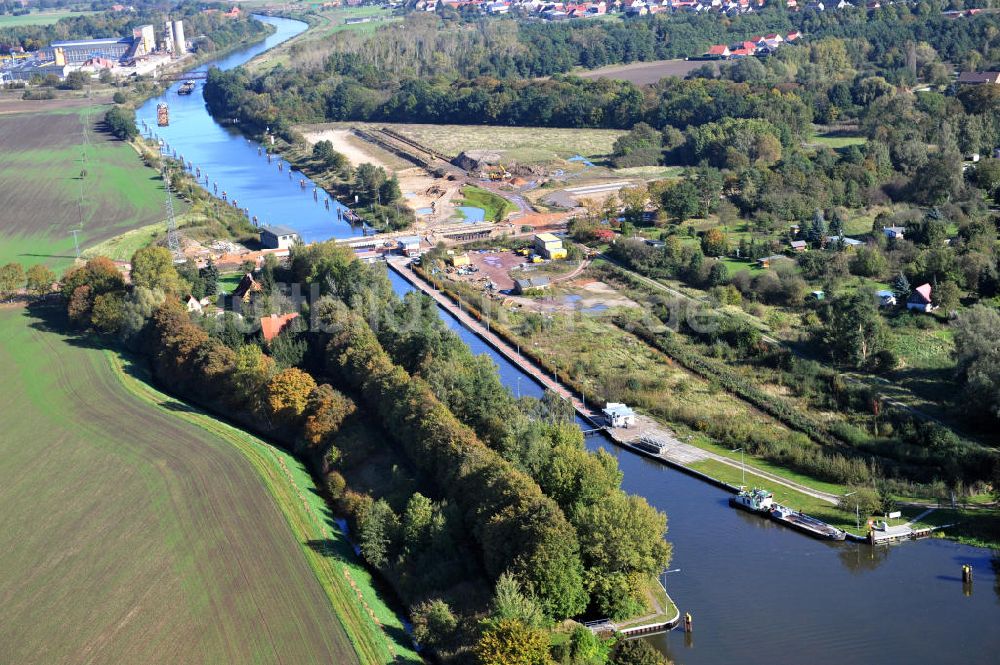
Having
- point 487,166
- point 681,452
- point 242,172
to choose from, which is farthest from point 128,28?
point 681,452

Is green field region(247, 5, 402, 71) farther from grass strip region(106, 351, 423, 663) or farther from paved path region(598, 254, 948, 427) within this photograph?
grass strip region(106, 351, 423, 663)

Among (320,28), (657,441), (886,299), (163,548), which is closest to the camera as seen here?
(163,548)

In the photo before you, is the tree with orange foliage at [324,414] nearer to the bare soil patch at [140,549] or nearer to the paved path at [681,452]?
the bare soil patch at [140,549]

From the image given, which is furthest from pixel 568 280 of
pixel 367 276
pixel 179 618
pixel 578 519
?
pixel 179 618

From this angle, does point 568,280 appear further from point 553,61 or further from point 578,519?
point 553,61

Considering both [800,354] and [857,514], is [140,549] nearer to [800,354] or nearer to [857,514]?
[857,514]

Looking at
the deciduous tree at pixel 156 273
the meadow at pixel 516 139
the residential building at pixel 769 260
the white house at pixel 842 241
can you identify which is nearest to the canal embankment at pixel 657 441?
the deciduous tree at pixel 156 273

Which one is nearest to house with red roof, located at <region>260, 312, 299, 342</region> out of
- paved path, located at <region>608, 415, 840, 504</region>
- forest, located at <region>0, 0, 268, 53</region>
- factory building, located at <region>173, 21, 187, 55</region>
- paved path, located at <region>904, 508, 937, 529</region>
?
paved path, located at <region>608, 415, 840, 504</region>
